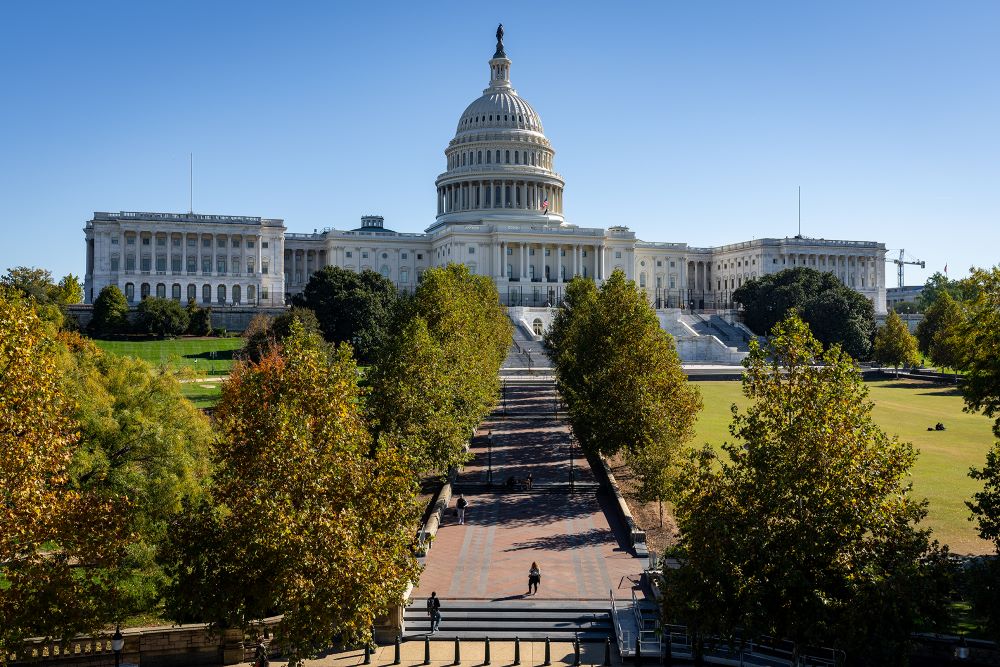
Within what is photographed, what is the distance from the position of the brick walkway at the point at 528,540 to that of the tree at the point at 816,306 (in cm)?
6645

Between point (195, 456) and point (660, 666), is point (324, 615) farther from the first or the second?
point (195, 456)

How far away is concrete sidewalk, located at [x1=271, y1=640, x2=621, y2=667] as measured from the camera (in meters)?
Answer: 25.9

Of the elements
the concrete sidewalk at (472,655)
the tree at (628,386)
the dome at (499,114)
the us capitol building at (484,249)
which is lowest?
the concrete sidewalk at (472,655)

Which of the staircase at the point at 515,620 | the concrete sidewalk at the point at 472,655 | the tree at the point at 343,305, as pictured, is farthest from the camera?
the tree at the point at 343,305

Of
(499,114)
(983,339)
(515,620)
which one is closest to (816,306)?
(499,114)

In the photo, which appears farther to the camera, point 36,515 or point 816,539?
point 816,539

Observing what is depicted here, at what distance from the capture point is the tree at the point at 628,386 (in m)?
43.7

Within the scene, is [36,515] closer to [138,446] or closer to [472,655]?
[472,655]

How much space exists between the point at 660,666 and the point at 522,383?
2585 inches

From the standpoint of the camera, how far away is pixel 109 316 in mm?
112250

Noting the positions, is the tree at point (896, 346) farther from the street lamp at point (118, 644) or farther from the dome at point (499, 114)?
the street lamp at point (118, 644)

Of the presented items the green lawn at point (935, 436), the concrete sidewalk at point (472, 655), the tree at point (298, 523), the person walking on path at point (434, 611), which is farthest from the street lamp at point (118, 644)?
the green lawn at point (935, 436)

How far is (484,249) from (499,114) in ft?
103

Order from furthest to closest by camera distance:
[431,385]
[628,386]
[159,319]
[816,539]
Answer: [159,319], [628,386], [431,385], [816,539]
